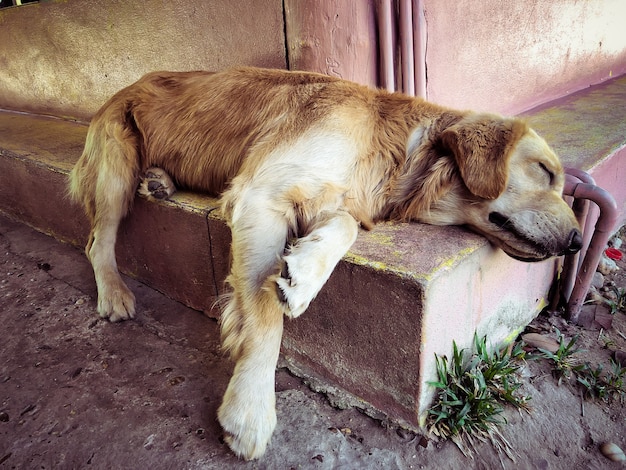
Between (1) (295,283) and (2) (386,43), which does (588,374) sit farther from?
(2) (386,43)

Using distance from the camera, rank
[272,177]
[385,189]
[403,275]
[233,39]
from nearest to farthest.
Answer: [403,275], [272,177], [385,189], [233,39]

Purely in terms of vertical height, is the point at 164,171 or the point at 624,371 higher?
the point at 164,171

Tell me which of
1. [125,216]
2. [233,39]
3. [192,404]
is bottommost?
[192,404]

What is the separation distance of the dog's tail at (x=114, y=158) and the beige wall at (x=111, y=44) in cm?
86

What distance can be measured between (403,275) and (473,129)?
77 cm

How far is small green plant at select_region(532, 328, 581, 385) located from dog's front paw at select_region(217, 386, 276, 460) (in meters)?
1.38

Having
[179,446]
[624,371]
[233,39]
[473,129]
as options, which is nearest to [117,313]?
[179,446]

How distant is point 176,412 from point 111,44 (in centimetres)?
364

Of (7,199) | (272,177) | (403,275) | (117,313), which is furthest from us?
(7,199)

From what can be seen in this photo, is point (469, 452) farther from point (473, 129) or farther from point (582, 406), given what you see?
point (473, 129)

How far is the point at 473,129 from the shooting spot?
6.55ft

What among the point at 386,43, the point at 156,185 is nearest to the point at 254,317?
the point at 156,185

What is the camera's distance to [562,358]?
7.47ft

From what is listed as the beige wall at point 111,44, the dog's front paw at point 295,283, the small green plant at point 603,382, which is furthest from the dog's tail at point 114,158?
the small green plant at point 603,382
